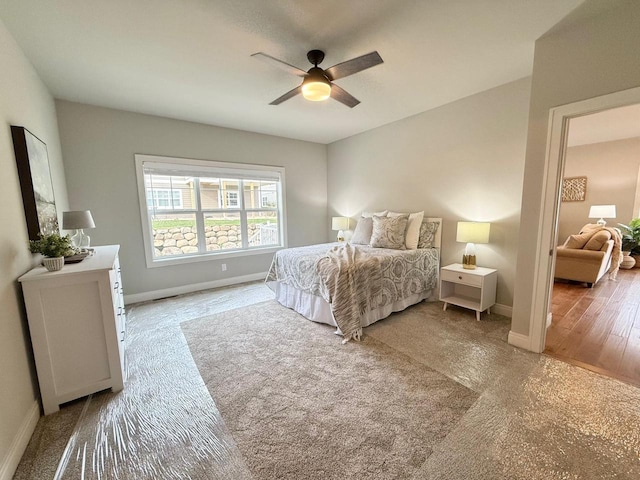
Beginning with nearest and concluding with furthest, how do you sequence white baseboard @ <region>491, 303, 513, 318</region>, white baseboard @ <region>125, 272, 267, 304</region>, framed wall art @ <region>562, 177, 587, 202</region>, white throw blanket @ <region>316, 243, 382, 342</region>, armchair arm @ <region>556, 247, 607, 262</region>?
white throw blanket @ <region>316, 243, 382, 342</region> → white baseboard @ <region>491, 303, 513, 318</region> → white baseboard @ <region>125, 272, 267, 304</region> → armchair arm @ <region>556, 247, 607, 262</region> → framed wall art @ <region>562, 177, 587, 202</region>

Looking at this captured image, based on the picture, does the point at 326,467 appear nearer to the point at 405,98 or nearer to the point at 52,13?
the point at 52,13

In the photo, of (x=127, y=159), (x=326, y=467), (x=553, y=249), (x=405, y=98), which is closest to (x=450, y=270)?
(x=553, y=249)

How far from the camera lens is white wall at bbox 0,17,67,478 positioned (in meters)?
1.34

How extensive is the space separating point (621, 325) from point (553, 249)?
1.52 meters

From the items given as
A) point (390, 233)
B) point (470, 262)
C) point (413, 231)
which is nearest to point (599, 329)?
point (470, 262)

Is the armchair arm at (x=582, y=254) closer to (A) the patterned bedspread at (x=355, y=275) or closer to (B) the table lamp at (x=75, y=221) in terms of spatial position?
(A) the patterned bedspread at (x=355, y=275)

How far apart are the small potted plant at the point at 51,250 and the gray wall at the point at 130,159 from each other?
1768 millimetres

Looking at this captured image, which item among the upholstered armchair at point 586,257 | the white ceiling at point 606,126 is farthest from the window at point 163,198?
the upholstered armchair at point 586,257

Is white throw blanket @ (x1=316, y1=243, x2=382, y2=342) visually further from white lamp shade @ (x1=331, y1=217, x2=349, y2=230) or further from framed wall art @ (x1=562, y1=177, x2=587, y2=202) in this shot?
framed wall art @ (x1=562, y1=177, x2=587, y2=202)

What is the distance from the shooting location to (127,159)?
3.45m

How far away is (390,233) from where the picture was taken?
357 cm

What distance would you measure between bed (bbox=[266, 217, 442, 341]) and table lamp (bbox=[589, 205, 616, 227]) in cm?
433

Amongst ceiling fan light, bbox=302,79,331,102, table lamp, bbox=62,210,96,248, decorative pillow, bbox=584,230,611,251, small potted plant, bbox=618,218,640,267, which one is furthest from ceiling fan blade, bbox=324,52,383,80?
small potted plant, bbox=618,218,640,267

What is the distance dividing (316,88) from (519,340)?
284 centimetres
